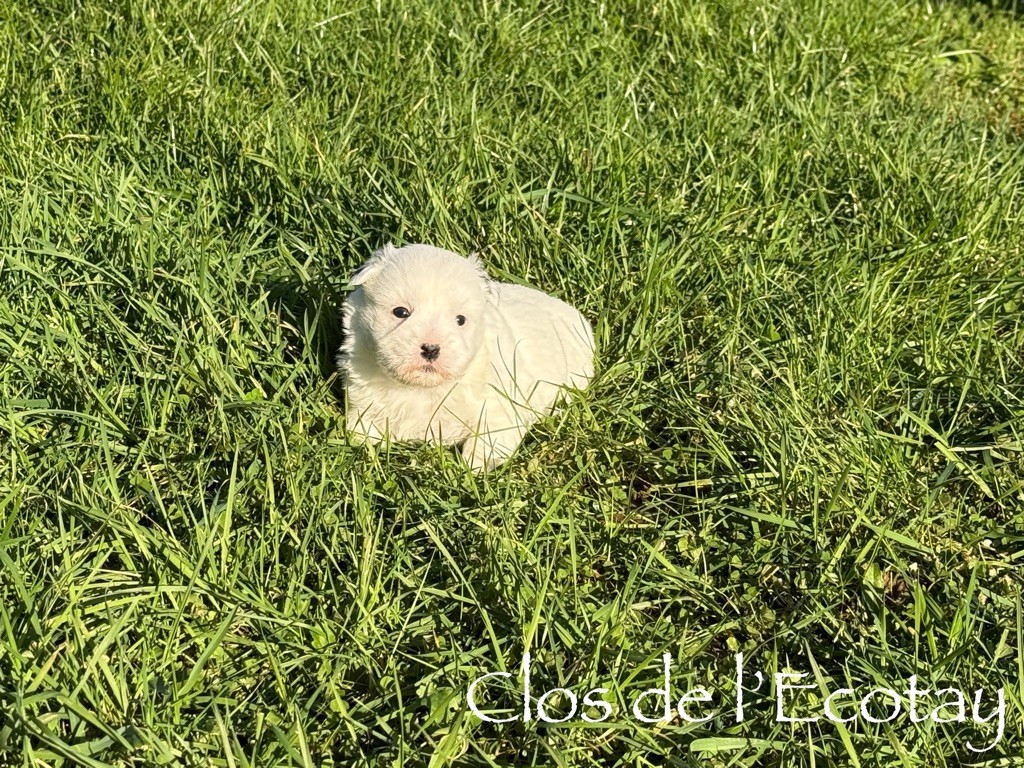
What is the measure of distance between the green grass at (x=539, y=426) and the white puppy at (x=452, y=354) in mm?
95

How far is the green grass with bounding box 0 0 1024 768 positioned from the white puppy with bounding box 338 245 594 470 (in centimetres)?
10

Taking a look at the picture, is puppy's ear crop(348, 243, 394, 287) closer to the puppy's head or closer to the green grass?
the puppy's head

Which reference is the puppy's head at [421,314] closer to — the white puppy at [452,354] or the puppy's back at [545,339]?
the white puppy at [452,354]

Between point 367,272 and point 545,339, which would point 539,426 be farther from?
point 367,272

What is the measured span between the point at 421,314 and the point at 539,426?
637mm

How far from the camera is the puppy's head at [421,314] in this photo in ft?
9.84

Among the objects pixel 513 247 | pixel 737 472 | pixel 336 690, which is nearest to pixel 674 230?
pixel 513 247

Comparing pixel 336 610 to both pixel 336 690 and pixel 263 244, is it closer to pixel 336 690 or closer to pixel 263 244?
pixel 336 690

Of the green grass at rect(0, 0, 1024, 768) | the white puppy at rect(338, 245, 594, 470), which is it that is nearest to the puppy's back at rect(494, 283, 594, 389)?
the white puppy at rect(338, 245, 594, 470)

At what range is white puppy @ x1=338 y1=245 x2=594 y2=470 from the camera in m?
3.02

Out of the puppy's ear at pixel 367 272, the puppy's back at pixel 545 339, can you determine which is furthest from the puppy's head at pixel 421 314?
the puppy's back at pixel 545 339

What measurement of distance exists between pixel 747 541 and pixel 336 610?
112cm

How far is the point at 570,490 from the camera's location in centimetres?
318

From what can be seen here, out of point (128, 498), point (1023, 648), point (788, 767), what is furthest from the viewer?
point (128, 498)
